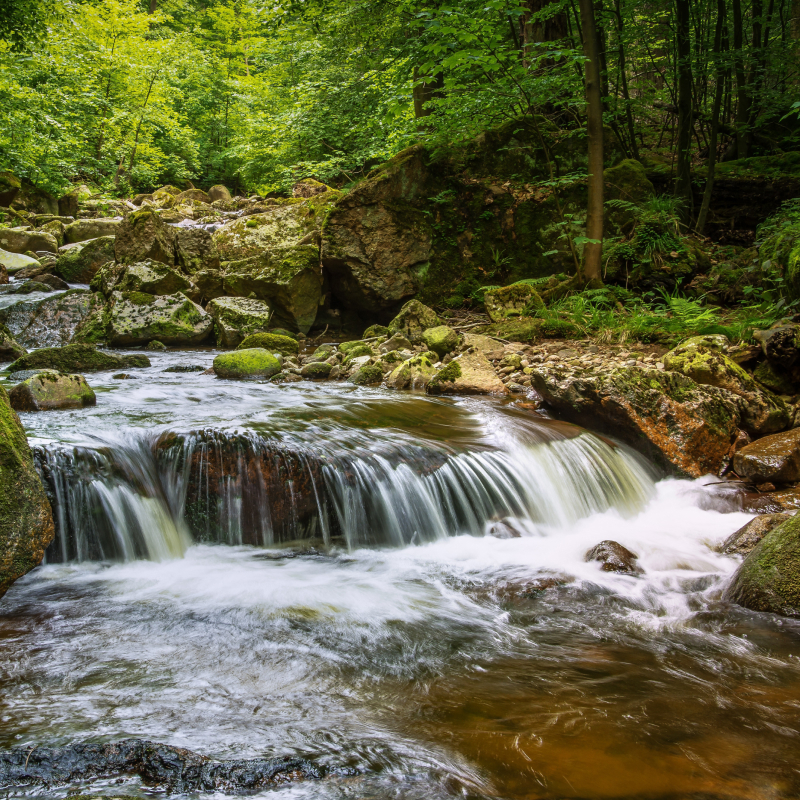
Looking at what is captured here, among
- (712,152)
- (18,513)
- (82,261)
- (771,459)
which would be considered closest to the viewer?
(18,513)

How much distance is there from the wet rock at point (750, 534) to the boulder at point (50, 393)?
612 cm

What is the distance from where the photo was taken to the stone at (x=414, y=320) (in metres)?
9.88

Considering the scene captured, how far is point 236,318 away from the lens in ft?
35.6

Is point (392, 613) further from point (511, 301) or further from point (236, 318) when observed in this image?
point (236, 318)

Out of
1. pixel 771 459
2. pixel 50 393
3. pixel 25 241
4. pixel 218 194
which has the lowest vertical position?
pixel 771 459

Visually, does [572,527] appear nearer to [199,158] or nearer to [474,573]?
[474,573]

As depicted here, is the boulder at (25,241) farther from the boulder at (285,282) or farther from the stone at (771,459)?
the stone at (771,459)

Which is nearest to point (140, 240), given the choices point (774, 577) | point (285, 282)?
point (285, 282)

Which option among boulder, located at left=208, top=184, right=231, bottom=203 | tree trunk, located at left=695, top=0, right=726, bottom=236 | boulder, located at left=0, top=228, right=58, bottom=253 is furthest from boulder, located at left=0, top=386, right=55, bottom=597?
boulder, located at left=208, top=184, right=231, bottom=203

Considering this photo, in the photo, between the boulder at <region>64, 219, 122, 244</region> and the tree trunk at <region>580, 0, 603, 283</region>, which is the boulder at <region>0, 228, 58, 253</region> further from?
the tree trunk at <region>580, 0, 603, 283</region>

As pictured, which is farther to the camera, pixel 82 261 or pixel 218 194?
pixel 218 194

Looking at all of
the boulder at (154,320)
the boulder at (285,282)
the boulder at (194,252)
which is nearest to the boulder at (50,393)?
the boulder at (154,320)

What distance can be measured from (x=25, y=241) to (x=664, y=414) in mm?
16795

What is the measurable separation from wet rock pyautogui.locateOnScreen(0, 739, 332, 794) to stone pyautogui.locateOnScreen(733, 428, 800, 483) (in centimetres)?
495
